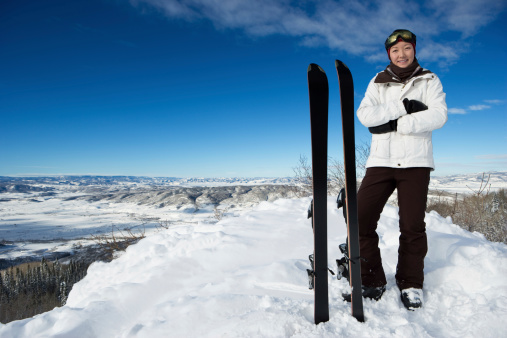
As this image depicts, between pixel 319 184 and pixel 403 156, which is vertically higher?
pixel 403 156

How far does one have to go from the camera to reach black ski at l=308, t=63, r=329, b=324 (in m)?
1.55

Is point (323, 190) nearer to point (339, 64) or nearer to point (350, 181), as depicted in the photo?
point (350, 181)

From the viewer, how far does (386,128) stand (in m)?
1.75

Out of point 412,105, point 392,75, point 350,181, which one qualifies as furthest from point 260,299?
point 392,75

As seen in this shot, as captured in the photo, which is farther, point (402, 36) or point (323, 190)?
point (402, 36)

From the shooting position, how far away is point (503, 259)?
77.5 inches

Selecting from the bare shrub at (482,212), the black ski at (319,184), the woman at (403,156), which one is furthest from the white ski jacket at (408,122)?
the bare shrub at (482,212)

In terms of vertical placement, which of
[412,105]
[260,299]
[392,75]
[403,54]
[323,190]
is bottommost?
[260,299]

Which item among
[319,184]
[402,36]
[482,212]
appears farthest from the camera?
[482,212]

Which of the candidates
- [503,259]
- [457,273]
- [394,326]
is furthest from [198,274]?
[503,259]

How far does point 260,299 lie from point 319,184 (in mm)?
930

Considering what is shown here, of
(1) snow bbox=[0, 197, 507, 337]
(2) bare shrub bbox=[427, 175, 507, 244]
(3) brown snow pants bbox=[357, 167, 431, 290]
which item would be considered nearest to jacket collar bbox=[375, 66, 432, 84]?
(3) brown snow pants bbox=[357, 167, 431, 290]

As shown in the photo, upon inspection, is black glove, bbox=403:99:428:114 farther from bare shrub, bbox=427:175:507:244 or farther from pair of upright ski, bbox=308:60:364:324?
bare shrub, bbox=427:175:507:244

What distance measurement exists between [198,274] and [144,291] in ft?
1.84
